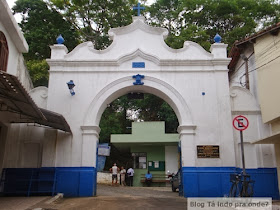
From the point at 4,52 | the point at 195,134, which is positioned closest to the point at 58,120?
the point at 4,52

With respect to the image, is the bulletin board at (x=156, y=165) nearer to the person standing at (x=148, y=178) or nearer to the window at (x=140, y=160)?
the window at (x=140, y=160)

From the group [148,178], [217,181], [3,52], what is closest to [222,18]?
[148,178]

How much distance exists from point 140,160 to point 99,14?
11.3 metres

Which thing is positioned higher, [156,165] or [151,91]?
[151,91]

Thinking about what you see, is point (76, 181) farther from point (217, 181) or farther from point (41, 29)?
point (41, 29)

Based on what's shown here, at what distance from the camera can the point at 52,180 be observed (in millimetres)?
9945

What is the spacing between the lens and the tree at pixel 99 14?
73.6 feet

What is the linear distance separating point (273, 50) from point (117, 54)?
5.44m

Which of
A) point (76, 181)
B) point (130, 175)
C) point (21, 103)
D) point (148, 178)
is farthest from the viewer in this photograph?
point (130, 175)

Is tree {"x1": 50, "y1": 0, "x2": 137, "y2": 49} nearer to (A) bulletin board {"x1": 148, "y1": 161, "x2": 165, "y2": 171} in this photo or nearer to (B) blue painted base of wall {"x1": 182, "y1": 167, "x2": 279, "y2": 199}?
(A) bulletin board {"x1": 148, "y1": 161, "x2": 165, "y2": 171}

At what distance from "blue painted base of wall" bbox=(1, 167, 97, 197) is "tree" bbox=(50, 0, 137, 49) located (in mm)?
14078

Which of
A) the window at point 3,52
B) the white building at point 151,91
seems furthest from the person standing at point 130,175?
the window at point 3,52

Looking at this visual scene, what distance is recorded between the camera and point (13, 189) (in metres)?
9.94

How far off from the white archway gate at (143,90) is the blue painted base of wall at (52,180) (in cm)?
3
